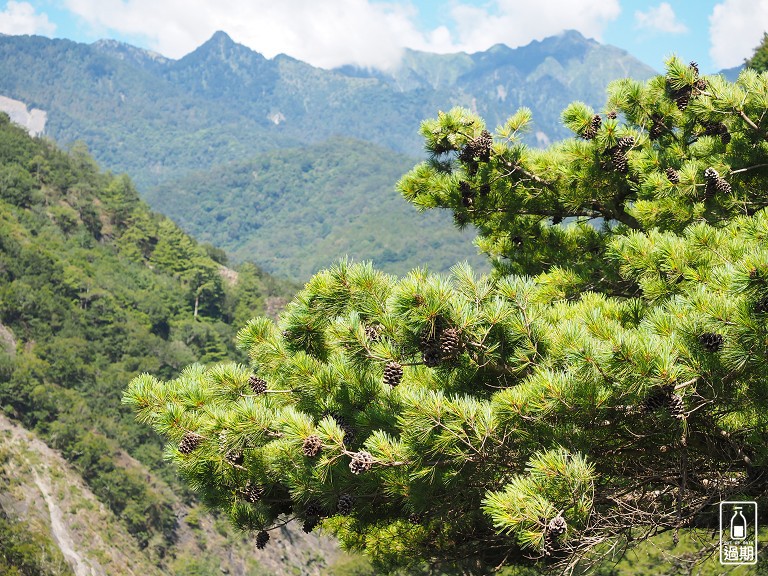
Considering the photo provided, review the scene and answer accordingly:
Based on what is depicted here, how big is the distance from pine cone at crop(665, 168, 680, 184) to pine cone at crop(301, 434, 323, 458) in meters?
3.78

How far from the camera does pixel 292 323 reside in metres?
3.60

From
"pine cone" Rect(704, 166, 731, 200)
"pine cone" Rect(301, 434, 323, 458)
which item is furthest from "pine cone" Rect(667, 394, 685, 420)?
"pine cone" Rect(704, 166, 731, 200)

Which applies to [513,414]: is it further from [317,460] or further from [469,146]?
[469,146]

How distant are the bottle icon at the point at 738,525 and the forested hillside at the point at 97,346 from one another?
1263 inches

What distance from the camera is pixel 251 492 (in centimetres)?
417

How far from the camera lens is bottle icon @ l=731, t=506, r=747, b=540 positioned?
146 inches

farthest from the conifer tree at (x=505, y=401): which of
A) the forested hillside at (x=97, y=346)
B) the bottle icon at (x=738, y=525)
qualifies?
the forested hillside at (x=97, y=346)

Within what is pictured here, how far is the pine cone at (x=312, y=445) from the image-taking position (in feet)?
10.2

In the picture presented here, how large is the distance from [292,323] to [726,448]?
2.45 metres

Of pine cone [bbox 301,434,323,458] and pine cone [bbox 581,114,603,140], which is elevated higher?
pine cone [bbox 581,114,603,140]

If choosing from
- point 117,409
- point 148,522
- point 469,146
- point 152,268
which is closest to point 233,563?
point 148,522

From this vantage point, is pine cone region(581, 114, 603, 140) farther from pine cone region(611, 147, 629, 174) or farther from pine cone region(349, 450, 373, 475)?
pine cone region(349, 450, 373, 475)

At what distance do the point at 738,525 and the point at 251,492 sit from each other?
2694 mm

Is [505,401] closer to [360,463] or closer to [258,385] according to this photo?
[360,463]
